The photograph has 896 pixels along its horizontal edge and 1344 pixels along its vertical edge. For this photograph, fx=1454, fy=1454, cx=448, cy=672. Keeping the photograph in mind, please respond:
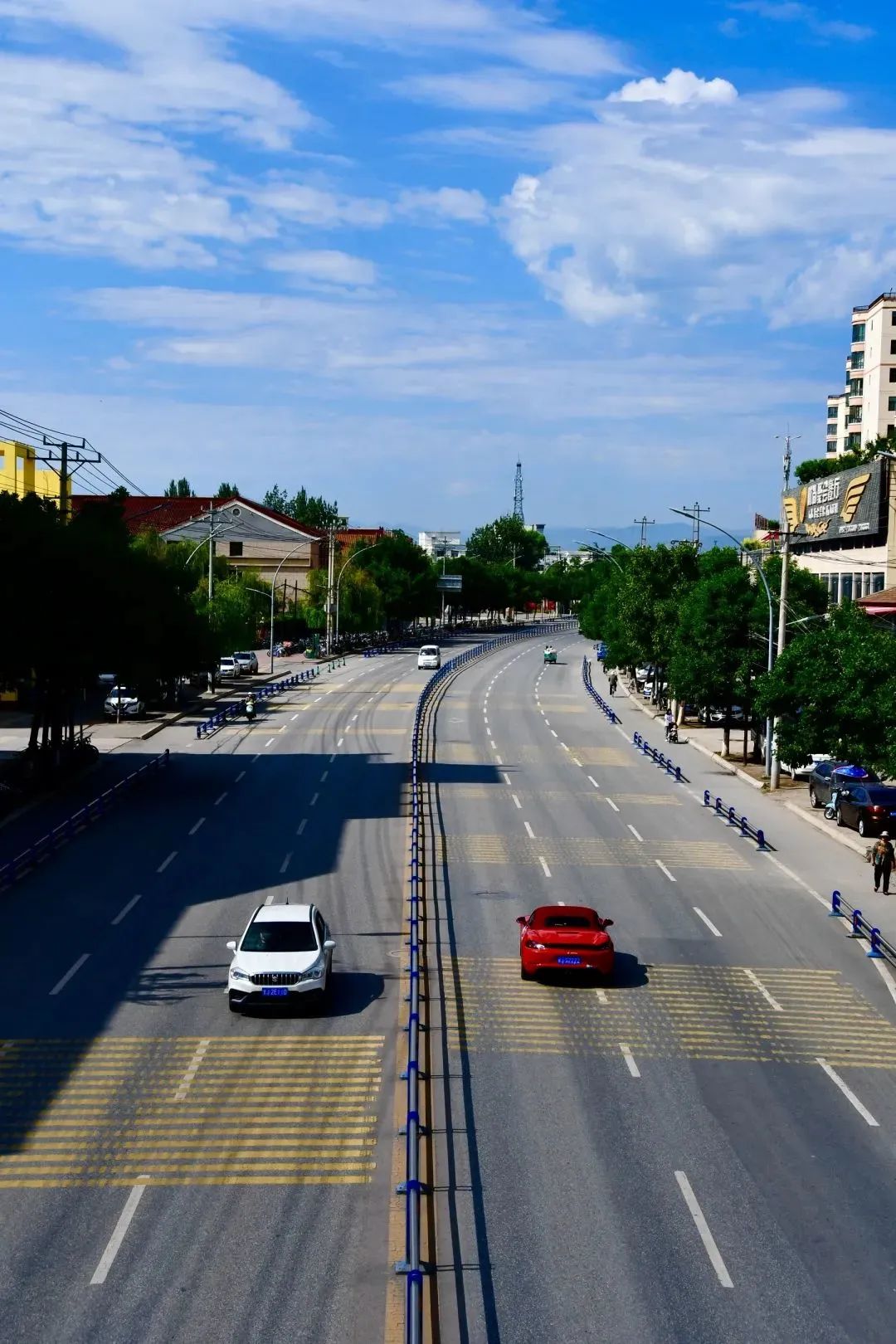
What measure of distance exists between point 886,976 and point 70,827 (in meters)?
22.9

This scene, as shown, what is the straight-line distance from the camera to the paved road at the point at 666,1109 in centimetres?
1360

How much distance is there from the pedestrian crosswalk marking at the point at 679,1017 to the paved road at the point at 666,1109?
6cm

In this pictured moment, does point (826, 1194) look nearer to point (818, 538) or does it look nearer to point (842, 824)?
point (842, 824)

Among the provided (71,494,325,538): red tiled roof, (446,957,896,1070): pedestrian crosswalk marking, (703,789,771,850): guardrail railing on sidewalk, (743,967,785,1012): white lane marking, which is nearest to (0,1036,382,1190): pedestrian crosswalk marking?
(446,957,896,1070): pedestrian crosswalk marking

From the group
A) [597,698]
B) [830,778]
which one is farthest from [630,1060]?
[597,698]

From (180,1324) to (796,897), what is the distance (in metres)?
22.6

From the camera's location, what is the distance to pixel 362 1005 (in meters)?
23.5

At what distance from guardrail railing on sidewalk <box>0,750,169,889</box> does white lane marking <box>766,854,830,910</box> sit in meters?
18.2

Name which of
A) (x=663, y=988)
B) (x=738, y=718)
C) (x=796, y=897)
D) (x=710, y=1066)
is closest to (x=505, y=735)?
(x=738, y=718)

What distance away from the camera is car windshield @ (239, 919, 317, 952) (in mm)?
23500

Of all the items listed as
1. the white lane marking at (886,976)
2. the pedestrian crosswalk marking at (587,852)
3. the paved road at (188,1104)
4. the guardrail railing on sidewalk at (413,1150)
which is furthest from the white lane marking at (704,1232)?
the pedestrian crosswalk marking at (587,852)

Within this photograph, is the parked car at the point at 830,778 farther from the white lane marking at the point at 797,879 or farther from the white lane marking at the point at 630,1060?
the white lane marking at the point at 630,1060

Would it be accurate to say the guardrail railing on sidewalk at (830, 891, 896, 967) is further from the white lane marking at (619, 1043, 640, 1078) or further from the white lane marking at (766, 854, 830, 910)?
the white lane marking at (619, 1043, 640, 1078)

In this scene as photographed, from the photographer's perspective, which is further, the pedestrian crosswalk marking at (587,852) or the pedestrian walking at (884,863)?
the pedestrian crosswalk marking at (587,852)
